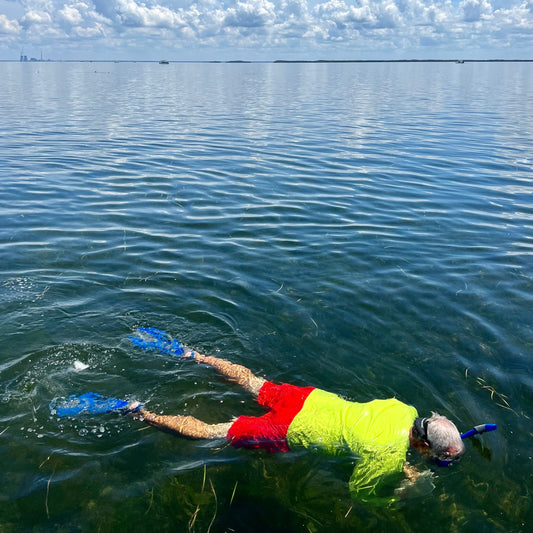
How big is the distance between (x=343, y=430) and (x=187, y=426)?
228cm

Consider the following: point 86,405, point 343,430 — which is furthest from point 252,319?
point 343,430

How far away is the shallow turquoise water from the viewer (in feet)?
19.6

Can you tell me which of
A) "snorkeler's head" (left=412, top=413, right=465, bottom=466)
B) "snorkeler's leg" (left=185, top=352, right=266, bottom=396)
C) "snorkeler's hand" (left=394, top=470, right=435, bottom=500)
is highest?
"snorkeler's head" (left=412, top=413, right=465, bottom=466)

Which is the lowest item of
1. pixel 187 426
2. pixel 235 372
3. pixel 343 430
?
pixel 187 426

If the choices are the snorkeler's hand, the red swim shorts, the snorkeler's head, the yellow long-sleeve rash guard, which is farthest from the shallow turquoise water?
the snorkeler's head

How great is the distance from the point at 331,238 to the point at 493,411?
7012 millimetres

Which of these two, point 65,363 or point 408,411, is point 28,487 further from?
point 408,411

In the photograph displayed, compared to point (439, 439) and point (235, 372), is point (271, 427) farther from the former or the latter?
point (439, 439)

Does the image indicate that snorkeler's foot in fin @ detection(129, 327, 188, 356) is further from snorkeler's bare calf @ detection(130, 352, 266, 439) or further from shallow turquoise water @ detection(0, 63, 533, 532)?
snorkeler's bare calf @ detection(130, 352, 266, 439)

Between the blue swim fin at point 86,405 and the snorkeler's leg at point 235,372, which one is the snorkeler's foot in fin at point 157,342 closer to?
the snorkeler's leg at point 235,372

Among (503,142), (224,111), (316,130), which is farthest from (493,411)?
(224,111)

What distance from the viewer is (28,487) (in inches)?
231

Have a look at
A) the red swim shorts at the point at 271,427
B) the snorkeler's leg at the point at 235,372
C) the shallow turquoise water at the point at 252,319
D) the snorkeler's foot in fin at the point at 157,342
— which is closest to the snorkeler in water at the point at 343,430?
the red swim shorts at the point at 271,427

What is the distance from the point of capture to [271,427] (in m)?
6.35
